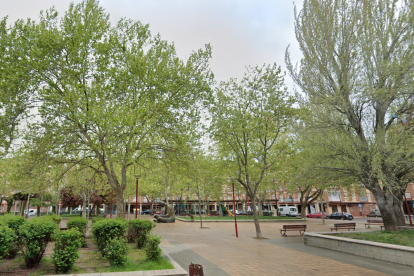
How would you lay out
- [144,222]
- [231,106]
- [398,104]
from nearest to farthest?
[144,222], [398,104], [231,106]

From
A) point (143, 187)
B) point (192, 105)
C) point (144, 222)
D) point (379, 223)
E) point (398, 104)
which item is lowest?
point (379, 223)

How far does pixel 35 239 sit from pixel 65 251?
87 centimetres

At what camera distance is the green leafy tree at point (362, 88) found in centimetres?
1098

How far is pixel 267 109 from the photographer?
14.9 meters

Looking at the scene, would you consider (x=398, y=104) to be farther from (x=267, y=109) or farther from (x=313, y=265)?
(x=313, y=265)

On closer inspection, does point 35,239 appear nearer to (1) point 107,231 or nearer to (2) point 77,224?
(1) point 107,231

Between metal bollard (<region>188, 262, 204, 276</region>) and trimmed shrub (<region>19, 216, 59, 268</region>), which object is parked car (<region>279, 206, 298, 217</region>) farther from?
trimmed shrub (<region>19, 216, 59, 268</region>)

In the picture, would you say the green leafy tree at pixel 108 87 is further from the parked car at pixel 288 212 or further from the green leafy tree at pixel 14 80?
the parked car at pixel 288 212

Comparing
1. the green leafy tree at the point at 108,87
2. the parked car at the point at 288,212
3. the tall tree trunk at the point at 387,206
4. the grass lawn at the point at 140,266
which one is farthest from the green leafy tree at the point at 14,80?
the parked car at the point at 288,212

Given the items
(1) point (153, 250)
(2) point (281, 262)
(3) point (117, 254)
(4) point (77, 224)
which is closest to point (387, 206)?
(2) point (281, 262)

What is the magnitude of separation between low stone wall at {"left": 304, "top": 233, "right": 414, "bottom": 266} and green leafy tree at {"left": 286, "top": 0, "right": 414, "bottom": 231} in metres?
2.95

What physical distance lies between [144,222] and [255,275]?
179 inches

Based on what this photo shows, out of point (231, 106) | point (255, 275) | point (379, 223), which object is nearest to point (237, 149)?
point (231, 106)

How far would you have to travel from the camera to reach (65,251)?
5.81 meters
